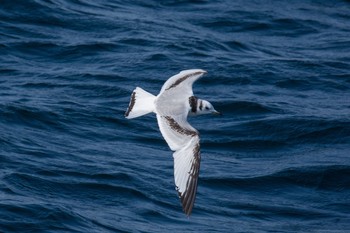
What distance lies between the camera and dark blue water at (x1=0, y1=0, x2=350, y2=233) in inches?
471

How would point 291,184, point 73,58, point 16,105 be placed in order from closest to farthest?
point 291,184 → point 16,105 → point 73,58

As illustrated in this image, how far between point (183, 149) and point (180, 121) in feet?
1.30

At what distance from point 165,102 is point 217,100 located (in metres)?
4.03

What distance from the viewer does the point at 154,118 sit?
1476 cm

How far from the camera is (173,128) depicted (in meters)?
10.9

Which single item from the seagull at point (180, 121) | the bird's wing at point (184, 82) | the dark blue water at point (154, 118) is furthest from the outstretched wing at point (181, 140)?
the dark blue water at point (154, 118)

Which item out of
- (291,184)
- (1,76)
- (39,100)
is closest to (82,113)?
(39,100)

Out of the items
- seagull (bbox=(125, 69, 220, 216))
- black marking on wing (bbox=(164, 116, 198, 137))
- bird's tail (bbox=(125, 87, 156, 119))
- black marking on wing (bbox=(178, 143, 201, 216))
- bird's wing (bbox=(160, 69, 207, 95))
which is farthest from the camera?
bird's wing (bbox=(160, 69, 207, 95))

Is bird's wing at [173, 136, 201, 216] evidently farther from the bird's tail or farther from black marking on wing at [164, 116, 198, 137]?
the bird's tail

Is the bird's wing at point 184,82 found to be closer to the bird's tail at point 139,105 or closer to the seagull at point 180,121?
the seagull at point 180,121

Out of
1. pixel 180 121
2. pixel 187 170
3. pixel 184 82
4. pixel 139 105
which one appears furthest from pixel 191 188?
pixel 184 82

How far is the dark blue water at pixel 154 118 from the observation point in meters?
12.0

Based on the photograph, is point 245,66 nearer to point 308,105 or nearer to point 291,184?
point 308,105

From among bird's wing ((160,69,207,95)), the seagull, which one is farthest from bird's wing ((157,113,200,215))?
bird's wing ((160,69,207,95))
